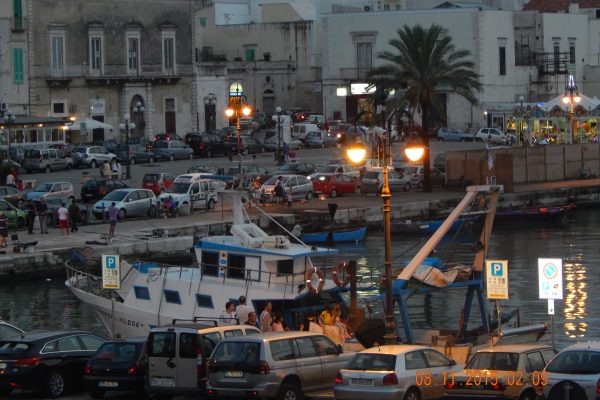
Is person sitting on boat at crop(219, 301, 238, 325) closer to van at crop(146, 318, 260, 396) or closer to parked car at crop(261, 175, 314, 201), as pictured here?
van at crop(146, 318, 260, 396)

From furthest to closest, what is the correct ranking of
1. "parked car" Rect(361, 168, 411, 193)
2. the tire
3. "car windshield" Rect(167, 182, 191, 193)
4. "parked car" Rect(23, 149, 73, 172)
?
"parked car" Rect(23, 149, 73, 172), "parked car" Rect(361, 168, 411, 193), "car windshield" Rect(167, 182, 191, 193), the tire

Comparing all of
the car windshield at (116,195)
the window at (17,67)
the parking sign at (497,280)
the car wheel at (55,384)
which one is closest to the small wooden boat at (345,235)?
the car windshield at (116,195)

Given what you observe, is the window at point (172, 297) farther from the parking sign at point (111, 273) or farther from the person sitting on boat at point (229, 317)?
the person sitting on boat at point (229, 317)

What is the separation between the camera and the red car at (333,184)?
217 ft

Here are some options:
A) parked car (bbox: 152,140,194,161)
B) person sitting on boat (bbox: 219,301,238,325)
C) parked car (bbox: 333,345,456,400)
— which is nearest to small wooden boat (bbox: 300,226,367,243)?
parked car (bbox: 152,140,194,161)

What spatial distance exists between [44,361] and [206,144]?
5706cm

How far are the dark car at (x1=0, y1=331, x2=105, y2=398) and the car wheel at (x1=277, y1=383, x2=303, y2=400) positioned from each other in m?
4.37

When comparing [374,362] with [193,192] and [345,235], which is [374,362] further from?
[193,192]

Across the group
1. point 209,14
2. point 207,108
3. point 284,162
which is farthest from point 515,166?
point 209,14

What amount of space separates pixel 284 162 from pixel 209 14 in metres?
34.2

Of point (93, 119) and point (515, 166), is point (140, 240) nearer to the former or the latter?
point (515, 166)

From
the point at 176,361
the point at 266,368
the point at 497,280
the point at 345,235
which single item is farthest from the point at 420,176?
the point at 266,368

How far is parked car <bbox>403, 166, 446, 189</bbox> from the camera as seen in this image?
7031cm

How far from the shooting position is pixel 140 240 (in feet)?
169
